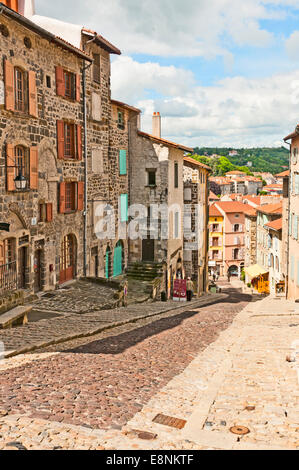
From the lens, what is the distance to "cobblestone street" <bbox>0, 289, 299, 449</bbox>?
18.2 feet

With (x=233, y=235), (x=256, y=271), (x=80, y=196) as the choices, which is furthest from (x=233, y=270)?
(x=80, y=196)

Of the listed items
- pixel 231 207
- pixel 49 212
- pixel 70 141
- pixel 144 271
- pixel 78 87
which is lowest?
pixel 144 271

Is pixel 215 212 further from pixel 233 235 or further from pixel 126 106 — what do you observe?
pixel 126 106

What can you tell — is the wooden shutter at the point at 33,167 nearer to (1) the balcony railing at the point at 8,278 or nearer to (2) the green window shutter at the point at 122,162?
(1) the balcony railing at the point at 8,278

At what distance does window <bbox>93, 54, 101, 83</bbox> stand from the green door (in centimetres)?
936

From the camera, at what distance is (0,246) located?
15555 mm

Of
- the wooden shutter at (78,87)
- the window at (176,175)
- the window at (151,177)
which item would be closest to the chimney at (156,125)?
the window at (176,175)

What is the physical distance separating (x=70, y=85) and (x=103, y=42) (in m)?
3.56

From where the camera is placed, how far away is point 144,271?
91.8 feet

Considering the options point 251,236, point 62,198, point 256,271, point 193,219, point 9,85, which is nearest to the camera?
point 9,85

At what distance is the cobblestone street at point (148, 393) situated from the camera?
5.55 meters

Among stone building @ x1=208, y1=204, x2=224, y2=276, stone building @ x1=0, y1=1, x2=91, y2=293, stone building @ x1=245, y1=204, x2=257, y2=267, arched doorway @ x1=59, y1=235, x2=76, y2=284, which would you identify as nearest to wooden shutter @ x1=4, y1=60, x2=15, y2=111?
stone building @ x1=0, y1=1, x2=91, y2=293

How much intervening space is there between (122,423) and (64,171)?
15.5 metres
